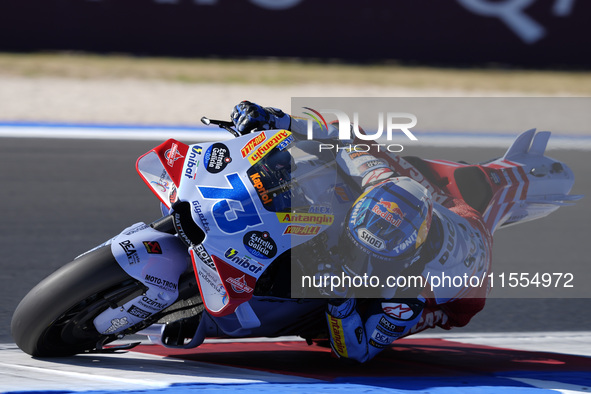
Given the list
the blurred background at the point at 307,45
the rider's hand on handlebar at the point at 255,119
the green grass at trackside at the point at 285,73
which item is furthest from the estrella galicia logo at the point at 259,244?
the green grass at trackside at the point at 285,73

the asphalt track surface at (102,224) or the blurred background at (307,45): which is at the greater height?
the blurred background at (307,45)

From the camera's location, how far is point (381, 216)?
2.88 meters

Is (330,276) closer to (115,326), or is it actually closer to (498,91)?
(115,326)

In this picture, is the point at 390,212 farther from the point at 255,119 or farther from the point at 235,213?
the point at 255,119

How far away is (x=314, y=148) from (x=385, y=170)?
27 centimetres

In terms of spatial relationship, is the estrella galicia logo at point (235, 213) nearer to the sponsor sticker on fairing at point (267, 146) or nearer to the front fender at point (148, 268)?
the sponsor sticker on fairing at point (267, 146)

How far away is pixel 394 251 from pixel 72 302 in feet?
3.71

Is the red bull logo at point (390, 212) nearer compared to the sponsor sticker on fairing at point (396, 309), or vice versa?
the red bull logo at point (390, 212)

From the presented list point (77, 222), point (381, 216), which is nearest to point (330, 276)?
point (381, 216)

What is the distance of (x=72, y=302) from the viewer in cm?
299

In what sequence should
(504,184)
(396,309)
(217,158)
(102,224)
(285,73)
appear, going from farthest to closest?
(285,73) < (102,224) < (504,184) < (396,309) < (217,158)

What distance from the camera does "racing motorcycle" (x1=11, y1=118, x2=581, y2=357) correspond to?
2832mm

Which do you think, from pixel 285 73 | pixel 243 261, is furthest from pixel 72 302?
pixel 285 73

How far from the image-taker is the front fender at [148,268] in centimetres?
298
